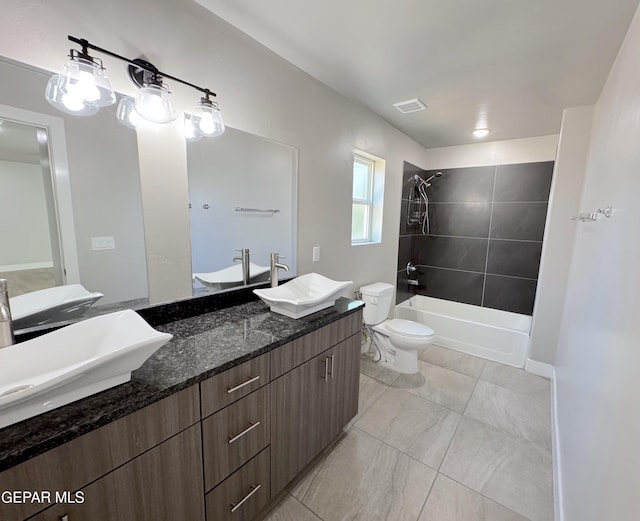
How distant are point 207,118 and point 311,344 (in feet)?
4.09

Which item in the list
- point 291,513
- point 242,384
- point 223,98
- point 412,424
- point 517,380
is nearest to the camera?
point 242,384

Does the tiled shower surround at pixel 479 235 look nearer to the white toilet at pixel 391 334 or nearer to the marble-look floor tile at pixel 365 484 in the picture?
the white toilet at pixel 391 334

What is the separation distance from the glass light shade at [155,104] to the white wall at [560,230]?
9.94 ft

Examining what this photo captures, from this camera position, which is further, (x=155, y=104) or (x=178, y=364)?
(x=155, y=104)

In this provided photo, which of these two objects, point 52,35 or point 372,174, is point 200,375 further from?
point 372,174

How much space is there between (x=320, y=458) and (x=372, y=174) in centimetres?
249

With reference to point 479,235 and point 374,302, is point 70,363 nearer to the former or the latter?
point 374,302

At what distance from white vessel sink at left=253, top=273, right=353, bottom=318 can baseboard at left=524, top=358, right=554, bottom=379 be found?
233 cm

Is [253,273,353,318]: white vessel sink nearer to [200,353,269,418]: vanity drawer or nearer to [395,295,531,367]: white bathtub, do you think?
[200,353,269,418]: vanity drawer

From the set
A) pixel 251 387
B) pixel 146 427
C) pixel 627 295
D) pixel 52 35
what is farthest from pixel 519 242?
pixel 52 35

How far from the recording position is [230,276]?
1.73m

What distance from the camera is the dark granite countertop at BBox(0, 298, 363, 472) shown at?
68 centimetres

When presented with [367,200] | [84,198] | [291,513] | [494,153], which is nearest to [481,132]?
[494,153]

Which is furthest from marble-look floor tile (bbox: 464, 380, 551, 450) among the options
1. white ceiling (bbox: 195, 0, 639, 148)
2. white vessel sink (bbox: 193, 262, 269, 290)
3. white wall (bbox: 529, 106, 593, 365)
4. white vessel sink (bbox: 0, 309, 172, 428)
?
white ceiling (bbox: 195, 0, 639, 148)
